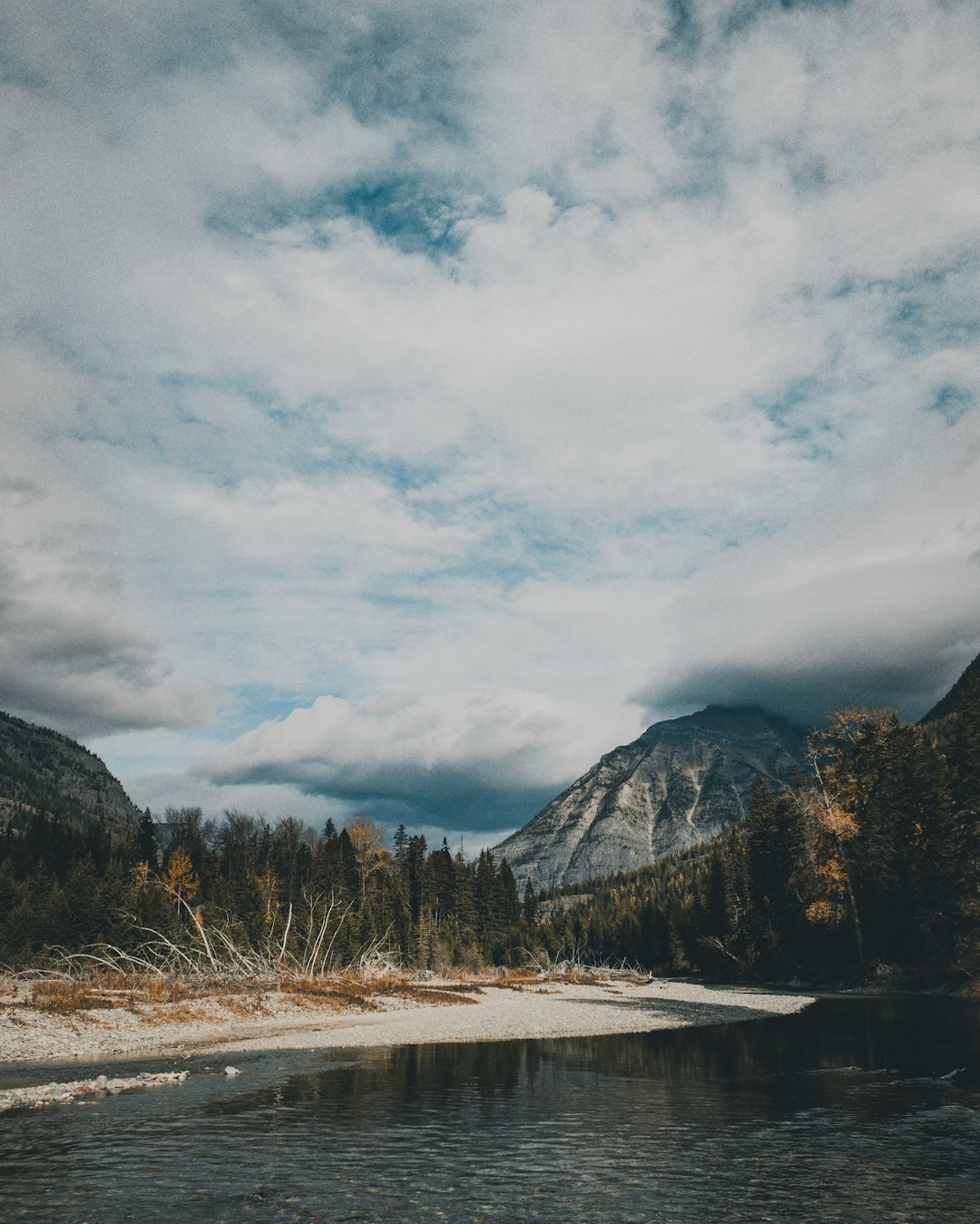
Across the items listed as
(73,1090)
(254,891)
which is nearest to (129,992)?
(73,1090)

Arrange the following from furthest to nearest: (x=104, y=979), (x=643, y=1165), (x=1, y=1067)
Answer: (x=104, y=979)
(x=1, y=1067)
(x=643, y=1165)

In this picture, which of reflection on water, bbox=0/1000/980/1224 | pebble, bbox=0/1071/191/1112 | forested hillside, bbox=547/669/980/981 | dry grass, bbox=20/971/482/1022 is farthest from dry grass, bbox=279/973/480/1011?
forested hillside, bbox=547/669/980/981

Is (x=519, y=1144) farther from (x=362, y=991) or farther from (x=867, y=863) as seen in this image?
(x=867, y=863)

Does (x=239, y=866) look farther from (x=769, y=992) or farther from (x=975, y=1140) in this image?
(x=975, y=1140)

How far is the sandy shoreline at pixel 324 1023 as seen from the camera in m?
36.9

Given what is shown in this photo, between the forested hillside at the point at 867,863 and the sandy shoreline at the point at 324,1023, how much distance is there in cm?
1419

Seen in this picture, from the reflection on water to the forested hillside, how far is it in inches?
1798

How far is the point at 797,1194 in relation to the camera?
14992 mm

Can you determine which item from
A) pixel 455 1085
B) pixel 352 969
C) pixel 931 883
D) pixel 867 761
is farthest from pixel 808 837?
pixel 455 1085

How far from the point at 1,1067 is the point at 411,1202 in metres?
25.7

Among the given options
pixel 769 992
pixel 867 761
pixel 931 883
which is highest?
pixel 867 761

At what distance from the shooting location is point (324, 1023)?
4819 centimetres

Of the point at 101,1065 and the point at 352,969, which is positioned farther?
the point at 352,969

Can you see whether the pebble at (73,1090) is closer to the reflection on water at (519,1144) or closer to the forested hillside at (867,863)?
the reflection on water at (519,1144)
